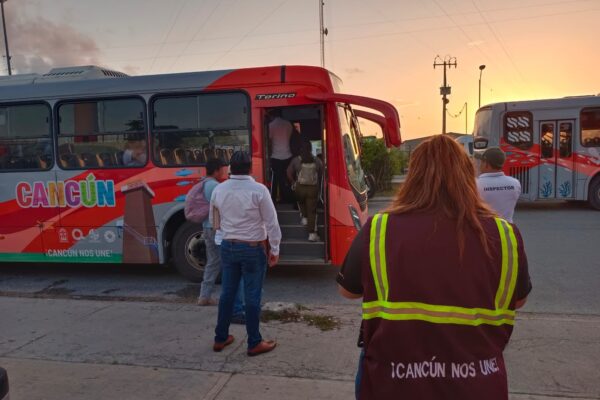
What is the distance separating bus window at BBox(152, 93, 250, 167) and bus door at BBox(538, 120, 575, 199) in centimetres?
1078

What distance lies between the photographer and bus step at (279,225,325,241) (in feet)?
23.9

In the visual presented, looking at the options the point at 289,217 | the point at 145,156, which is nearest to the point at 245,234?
the point at 289,217

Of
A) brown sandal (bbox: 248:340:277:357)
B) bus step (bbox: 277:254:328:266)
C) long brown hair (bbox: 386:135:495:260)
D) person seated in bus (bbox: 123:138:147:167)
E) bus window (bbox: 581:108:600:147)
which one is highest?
bus window (bbox: 581:108:600:147)

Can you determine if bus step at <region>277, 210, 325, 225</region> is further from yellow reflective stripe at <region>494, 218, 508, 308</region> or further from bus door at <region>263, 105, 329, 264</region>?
yellow reflective stripe at <region>494, 218, 508, 308</region>

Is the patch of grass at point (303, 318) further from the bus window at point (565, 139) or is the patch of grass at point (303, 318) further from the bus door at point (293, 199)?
the bus window at point (565, 139)

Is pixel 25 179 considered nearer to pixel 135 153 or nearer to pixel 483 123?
pixel 135 153

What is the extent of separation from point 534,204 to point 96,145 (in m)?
13.8

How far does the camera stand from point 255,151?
7027 millimetres

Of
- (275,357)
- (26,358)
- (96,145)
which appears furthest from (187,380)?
(96,145)

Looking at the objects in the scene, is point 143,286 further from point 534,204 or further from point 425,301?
point 534,204

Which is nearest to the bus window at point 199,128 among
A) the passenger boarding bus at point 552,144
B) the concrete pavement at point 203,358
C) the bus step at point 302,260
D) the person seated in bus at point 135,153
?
the person seated in bus at point 135,153

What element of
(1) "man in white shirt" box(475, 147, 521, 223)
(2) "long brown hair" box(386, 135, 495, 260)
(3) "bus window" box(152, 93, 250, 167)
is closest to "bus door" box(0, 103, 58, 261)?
(3) "bus window" box(152, 93, 250, 167)

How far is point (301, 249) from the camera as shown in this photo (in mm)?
7117

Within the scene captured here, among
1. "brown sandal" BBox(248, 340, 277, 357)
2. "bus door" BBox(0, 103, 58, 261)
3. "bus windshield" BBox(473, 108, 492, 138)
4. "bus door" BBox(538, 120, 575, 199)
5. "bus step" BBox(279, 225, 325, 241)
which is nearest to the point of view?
"brown sandal" BBox(248, 340, 277, 357)
